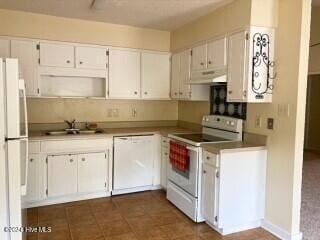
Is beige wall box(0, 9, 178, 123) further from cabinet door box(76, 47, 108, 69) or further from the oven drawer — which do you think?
the oven drawer

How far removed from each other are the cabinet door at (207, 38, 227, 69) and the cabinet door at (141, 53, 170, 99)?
114 cm

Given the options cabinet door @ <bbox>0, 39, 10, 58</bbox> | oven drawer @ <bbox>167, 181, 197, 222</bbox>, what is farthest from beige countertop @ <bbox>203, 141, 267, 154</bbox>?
cabinet door @ <bbox>0, 39, 10, 58</bbox>

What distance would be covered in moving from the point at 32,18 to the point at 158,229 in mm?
3079

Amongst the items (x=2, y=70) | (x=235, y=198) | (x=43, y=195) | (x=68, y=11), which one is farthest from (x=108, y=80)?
(x=235, y=198)

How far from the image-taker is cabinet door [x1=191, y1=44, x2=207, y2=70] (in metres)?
3.45

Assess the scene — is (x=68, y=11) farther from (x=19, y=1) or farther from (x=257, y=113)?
(x=257, y=113)

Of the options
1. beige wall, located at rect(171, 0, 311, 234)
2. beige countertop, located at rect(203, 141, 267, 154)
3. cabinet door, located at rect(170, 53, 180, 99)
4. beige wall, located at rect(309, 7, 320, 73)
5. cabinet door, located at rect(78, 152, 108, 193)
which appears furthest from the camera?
beige wall, located at rect(309, 7, 320, 73)

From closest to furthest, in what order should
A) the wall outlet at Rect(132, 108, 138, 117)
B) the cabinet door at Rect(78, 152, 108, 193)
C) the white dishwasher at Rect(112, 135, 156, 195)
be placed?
the cabinet door at Rect(78, 152, 108, 193), the white dishwasher at Rect(112, 135, 156, 195), the wall outlet at Rect(132, 108, 138, 117)

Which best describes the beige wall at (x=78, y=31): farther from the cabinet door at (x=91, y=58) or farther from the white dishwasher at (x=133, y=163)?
the white dishwasher at (x=133, y=163)

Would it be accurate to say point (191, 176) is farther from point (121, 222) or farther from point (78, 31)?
point (78, 31)

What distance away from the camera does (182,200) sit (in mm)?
3299

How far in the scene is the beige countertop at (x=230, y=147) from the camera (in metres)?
2.73

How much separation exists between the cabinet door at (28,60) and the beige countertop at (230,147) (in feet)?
7.81

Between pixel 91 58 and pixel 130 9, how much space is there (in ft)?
3.11
